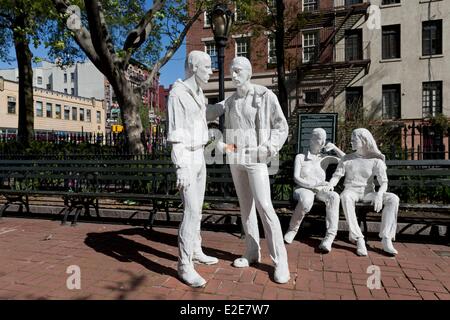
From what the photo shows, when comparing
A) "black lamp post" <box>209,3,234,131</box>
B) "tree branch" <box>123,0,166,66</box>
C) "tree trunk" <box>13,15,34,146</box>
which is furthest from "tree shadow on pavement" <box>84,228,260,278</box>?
"tree trunk" <box>13,15,34,146</box>

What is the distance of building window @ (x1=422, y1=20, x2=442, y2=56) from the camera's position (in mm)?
23938

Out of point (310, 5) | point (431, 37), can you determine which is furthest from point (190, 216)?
point (310, 5)

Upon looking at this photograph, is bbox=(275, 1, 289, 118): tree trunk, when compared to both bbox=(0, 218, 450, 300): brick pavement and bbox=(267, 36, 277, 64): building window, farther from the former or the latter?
bbox=(0, 218, 450, 300): brick pavement

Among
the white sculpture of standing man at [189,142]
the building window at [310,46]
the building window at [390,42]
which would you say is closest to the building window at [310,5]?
the building window at [310,46]

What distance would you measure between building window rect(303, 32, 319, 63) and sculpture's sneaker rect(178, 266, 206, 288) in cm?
2493

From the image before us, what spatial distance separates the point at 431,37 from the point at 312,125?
76.1 ft

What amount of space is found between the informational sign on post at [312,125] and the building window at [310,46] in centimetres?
2148

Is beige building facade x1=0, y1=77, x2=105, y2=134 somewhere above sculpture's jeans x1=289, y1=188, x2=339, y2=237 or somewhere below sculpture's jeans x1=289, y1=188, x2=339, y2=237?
above

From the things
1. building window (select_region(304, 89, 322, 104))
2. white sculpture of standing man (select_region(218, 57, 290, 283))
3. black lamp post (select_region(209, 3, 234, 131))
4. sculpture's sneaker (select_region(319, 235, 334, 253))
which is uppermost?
building window (select_region(304, 89, 322, 104))

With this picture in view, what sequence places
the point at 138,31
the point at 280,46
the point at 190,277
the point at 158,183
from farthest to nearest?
1. the point at 280,46
2. the point at 138,31
3. the point at 158,183
4. the point at 190,277

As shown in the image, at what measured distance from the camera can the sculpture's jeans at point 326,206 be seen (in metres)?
4.63

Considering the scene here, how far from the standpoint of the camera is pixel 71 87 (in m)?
61.8

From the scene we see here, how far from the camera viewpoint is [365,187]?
15.9ft

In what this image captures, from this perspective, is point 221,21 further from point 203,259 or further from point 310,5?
point 310,5
